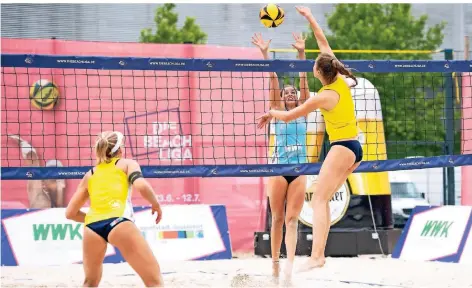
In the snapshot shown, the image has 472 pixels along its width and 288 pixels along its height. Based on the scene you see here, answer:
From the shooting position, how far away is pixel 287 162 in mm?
8391

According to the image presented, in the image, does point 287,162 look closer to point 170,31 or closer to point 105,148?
point 105,148

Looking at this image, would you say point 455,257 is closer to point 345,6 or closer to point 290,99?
point 290,99

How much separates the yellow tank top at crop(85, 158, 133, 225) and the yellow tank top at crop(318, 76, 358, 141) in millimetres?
→ 1865

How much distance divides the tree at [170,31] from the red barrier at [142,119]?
358 inches

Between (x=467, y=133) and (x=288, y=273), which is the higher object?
(x=467, y=133)

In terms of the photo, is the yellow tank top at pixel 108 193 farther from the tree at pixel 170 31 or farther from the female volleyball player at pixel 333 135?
the tree at pixel 170 31

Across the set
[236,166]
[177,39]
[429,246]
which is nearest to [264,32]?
[177,39]

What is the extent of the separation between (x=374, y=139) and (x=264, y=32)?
11017 millimetres

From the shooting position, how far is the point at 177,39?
72.0 feet

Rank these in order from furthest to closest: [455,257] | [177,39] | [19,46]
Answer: [177,39] < [19,46] < [455,257]

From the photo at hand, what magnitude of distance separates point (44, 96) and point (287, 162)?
4.93 metres

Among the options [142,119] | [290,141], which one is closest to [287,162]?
[290,141]

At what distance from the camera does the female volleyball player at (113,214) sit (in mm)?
5914

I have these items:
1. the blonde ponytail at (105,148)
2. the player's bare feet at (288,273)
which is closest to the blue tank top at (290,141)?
the player's bare feet at (288,273)
